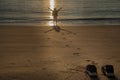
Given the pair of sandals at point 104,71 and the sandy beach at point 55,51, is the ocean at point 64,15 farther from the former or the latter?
the pair of sandals at point 104,71

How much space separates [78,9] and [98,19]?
521 cm

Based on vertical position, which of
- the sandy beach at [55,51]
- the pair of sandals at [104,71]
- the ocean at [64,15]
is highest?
the pair of sandals at [104,71]

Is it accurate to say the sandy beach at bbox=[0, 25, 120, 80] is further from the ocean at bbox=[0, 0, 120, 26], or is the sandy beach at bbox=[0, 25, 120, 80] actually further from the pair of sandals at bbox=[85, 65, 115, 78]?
the ocean at bbox=[0, 0, 120, 26]

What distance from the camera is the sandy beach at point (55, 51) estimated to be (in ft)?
33.8

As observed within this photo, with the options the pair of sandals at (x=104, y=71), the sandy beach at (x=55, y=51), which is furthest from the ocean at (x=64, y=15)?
the pair of sandals at (x=104, y=71)

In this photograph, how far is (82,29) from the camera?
16422 mm

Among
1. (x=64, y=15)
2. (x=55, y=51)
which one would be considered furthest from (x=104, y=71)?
(x=64, y=15)

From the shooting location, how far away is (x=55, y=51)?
1251 centimetres

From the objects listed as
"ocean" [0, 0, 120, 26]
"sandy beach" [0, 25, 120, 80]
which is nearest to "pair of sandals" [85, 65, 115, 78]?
"sandy beach" [0, 25, 120, 80]

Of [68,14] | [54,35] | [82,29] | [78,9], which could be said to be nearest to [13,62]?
[54,35]

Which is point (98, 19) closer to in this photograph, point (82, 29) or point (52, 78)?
point (82, 29)

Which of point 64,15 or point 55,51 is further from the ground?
point 55,51

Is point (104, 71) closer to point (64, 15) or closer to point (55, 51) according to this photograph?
point (55, 51)

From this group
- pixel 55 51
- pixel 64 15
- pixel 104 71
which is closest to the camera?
pixel 104 71
